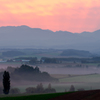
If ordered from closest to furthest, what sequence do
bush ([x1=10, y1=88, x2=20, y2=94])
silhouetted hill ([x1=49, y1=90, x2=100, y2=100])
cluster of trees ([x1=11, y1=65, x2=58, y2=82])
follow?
silhouetted hill ([x1=49, y1=90, x2=100, y2=100]) < bush ([x1=10, y1=88, x2=20, y2=94]) < cluster of trees ([x1=11, y1=65, x2=58, y2=82])

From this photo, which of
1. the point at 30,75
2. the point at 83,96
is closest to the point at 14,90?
the point at 83,96

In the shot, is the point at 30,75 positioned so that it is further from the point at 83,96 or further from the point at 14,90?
the point at 83,96

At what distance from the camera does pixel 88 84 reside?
7644cm

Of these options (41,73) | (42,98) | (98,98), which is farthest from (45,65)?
(98,98)

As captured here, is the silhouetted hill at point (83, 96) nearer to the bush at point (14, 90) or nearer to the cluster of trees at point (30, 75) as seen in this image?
the bush at point (14, 90)

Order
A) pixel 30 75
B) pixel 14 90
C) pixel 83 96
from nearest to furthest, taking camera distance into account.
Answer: pixel 83 96 → pixel 14 90 → pixel 30 75

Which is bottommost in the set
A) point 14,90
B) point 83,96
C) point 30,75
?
point 83,96

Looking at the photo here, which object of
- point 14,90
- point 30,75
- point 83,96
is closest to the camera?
point 83,96

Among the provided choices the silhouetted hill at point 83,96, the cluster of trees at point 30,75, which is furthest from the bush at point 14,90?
the silhouetted hill at point 83,96

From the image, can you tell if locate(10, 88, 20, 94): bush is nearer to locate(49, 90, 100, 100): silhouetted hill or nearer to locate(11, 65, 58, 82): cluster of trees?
locate(11, 65, 58, 82): cluster of trees

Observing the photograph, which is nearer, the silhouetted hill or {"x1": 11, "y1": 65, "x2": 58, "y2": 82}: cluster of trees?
the silhouetted hill

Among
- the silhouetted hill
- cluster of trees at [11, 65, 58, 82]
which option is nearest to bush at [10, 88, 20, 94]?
cluster of trees at [11, 65, 58, 82]

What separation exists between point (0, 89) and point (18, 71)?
31.4 meters

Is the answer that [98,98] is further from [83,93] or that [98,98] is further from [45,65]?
[45,65]
